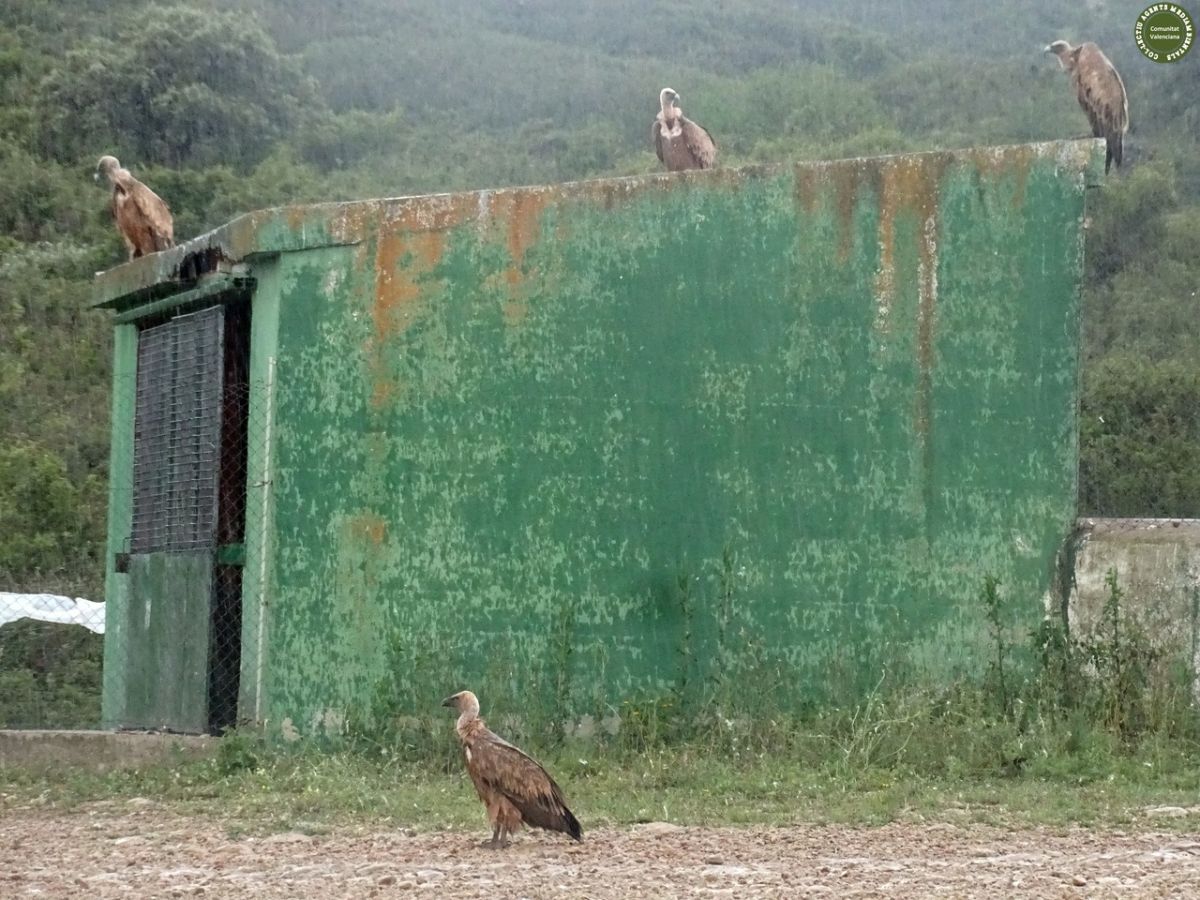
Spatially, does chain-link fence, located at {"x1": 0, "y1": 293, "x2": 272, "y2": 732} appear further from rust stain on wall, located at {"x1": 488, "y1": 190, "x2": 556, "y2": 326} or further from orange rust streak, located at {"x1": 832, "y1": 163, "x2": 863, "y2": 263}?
orange rust streak, located at {"x1": 832, "y1": 163, "x2": 863, "y2": 263}

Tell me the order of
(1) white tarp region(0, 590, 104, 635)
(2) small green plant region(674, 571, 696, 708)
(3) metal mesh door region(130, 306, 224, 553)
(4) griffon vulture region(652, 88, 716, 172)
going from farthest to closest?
(1) white tarp region(0, 590, 104, 635), (4) griffon vulture region(652, 88, 716, 172), (3) metal mesh door region(130, 306, 224, 553), (2) small green plant region(674, 571, 696, 708)

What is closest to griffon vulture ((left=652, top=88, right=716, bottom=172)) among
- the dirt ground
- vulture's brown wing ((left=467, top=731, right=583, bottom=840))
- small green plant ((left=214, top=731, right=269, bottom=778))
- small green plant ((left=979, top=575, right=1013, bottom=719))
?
small green plant ((left=979, top=575, right=1013, bottom=719))

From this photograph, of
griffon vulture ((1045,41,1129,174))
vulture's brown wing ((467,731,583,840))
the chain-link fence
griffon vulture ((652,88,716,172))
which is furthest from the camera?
griffon vulture ((652,88,716,172))

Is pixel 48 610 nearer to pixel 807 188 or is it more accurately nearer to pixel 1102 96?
pixel 807 188

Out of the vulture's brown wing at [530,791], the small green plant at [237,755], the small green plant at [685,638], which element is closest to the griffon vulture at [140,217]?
the small green plant at [237,755]

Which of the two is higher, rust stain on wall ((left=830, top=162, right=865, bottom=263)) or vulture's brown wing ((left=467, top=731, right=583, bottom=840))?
rust stain on wall ((left=830, top=162, right=865, bottom=263))

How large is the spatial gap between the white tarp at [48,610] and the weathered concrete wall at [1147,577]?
336 inches

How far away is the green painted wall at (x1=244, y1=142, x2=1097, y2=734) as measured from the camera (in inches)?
381

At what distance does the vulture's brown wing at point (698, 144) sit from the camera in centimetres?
1331

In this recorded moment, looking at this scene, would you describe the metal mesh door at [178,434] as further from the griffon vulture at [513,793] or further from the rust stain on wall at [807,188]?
the griffon vulture at [513,793]

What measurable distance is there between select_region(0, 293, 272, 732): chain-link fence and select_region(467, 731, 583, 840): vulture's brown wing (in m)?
3.09

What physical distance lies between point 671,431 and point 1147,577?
2689mm

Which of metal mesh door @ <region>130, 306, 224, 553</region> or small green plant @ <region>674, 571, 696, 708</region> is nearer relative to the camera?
small green plant @ <region>674, 571, 696, 708</region>

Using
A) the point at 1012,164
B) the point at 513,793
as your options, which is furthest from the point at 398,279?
the point at 513,793
